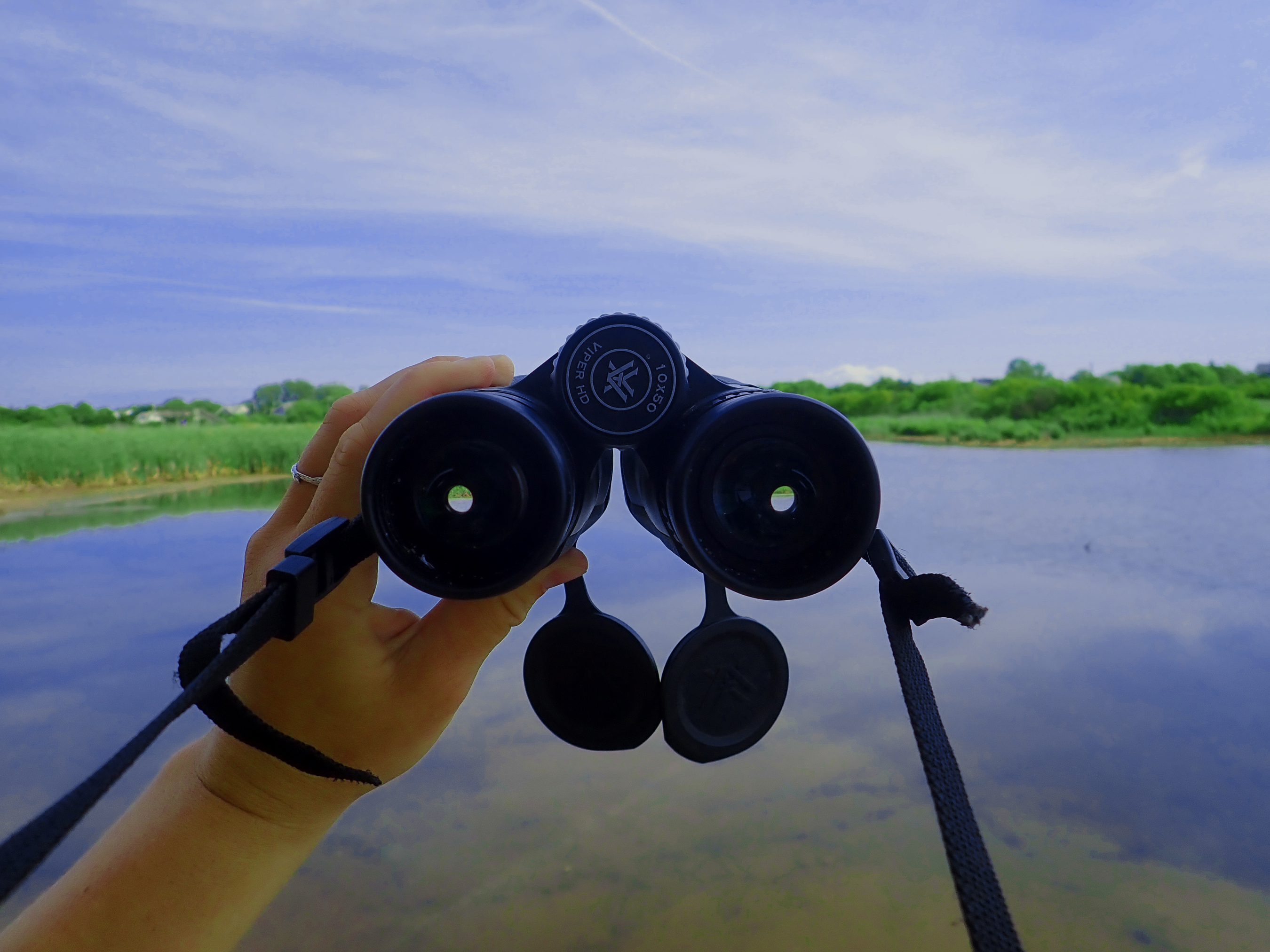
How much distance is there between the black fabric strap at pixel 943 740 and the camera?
457 mm

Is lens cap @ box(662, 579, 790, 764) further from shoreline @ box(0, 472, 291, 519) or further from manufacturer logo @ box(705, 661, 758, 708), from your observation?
shoreline @ box(0, 472, 291, 519)

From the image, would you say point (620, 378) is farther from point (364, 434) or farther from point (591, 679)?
point (591, 679)

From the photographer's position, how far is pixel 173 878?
2.24 ft

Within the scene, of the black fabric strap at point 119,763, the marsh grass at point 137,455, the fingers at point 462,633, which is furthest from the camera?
the marsh grass at point 137,455

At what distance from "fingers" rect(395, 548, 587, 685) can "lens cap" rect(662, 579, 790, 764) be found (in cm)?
27

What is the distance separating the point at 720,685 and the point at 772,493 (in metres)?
0.41

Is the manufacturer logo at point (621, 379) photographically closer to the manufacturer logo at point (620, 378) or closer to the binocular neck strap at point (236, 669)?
the manufacturer logo at point (620, 378)

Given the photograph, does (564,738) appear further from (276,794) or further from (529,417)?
(529,417)

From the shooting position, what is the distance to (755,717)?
41.6 inches

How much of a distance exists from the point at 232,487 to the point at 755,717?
23.3 ft

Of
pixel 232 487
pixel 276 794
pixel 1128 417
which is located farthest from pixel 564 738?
pixel 1128 417

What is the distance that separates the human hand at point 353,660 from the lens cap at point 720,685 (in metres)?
0.24

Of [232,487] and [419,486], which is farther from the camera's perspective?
[232,487]

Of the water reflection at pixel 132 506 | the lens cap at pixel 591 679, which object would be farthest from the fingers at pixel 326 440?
the water reflection at pixel 132 506
